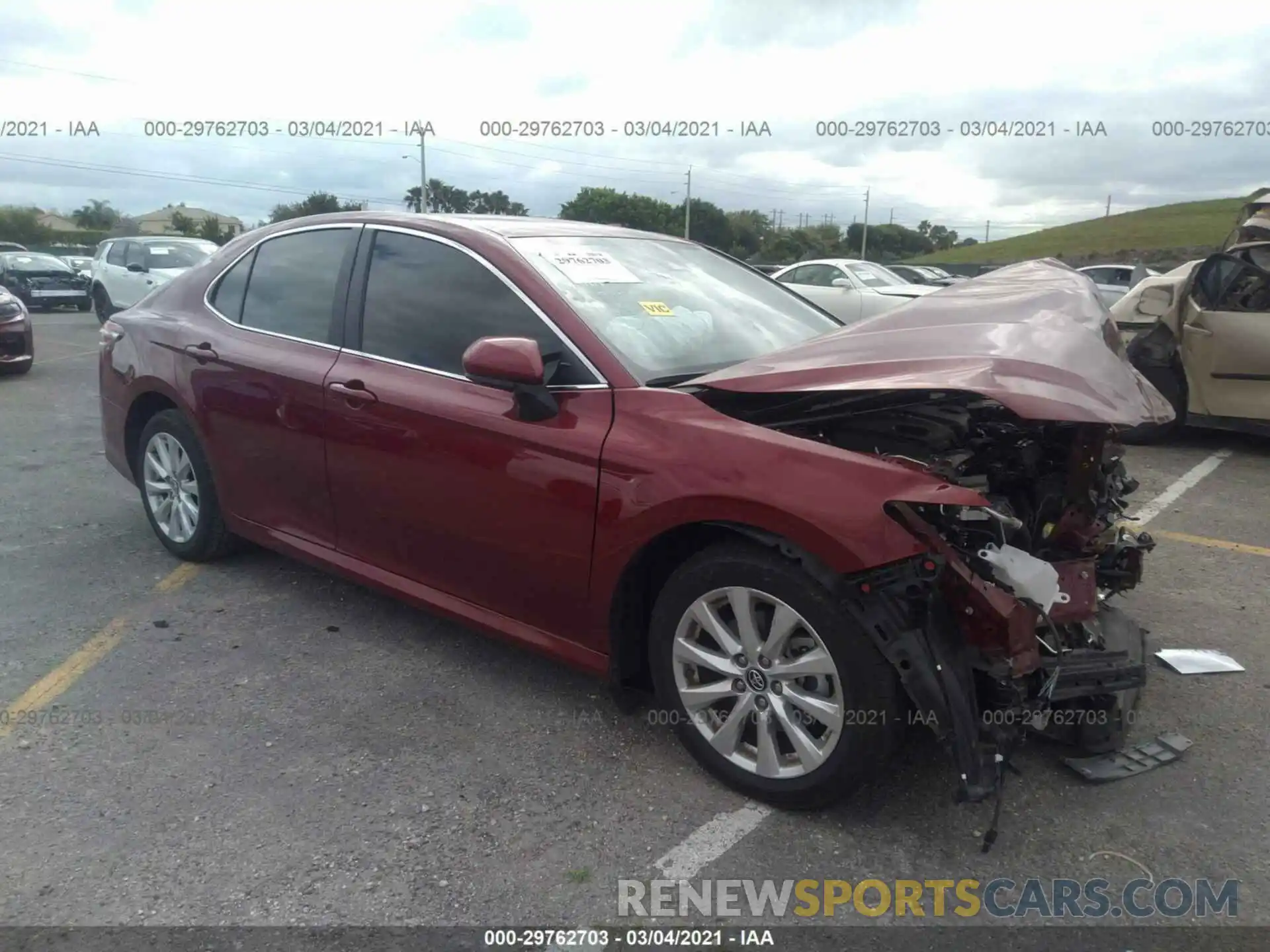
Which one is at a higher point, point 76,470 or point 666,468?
point 666,468

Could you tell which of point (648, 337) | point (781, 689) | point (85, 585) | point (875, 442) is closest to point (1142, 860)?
point (781, 689)

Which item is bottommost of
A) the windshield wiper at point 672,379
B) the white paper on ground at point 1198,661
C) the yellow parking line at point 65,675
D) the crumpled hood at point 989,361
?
the yellow parking line at point 65,675

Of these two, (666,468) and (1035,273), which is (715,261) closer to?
(1035,273)

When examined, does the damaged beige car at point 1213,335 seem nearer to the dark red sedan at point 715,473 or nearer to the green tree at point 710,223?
the dark red sedan at point 715,473

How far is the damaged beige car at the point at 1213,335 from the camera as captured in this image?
284 inches

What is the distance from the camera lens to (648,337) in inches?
131

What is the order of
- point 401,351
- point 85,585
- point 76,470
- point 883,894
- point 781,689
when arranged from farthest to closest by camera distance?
point 76,470 → point 85,585 → point 401,351 → point 781,689 → point 883,894

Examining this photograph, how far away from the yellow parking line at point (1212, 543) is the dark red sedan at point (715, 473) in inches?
78.5

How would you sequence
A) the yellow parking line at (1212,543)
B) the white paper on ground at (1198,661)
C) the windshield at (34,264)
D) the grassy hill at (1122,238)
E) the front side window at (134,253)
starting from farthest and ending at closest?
the grassy hill at (1122,238), the windshield at (34,264), the front side window at (134,253), the yellow parking line at (1212,543), the white paper on ground at (1198,661)

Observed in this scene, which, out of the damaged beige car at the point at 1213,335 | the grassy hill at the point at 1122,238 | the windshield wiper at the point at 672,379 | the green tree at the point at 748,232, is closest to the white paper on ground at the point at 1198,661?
the windshield wiper at the point at 672,379

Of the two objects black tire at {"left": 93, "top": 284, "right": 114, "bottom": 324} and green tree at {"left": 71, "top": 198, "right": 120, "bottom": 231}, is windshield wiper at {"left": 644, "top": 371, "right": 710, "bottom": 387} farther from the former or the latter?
green tree at {"left": 71, "top": 198, "right": 120, "bottom": 231}

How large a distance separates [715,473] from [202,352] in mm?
2692

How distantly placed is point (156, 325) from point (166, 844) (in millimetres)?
2775

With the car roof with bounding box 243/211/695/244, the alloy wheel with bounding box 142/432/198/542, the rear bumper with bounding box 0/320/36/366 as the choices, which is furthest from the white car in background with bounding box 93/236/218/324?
the car roof with bounding box 243/211/695/244
